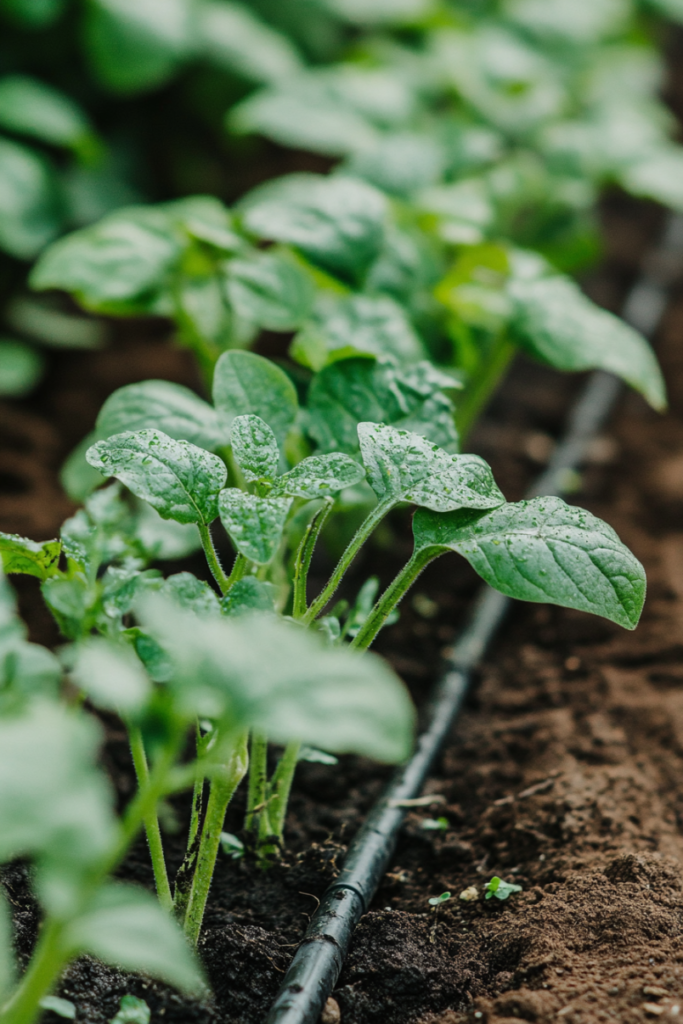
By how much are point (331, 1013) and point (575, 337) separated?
2.85ft

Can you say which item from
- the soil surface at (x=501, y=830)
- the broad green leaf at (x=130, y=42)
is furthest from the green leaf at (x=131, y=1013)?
the broad green leaf at (x=130, y=42)

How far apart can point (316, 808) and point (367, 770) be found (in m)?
0.11

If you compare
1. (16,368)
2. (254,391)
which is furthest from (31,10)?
(254,391)

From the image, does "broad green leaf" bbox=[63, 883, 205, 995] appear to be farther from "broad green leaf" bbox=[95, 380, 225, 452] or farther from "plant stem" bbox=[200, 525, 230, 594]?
"broad green leaf" bbox=[95, 380, 225, 452]

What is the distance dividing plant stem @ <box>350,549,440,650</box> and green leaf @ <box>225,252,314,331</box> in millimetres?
476

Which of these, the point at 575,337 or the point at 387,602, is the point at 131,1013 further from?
the point at 575,337

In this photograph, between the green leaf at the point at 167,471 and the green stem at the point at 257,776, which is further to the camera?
the green stem at the point at 257,776

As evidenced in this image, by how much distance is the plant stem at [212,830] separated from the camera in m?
0.77

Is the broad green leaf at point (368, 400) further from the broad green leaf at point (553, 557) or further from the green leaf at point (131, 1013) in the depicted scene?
the green leaf at point (131, 1013)

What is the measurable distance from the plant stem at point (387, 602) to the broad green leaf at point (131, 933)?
1.09 feet

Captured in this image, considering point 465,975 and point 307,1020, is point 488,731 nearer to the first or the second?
point 465,975

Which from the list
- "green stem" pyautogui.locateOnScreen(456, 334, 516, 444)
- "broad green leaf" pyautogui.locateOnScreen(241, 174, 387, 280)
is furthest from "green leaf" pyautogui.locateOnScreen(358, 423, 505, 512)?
"green stem" pyautogui.locateOnScreen(456, 334, 516, 444)

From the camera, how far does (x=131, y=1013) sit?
2.42 feet

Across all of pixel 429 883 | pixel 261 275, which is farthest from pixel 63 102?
pixel 429 883
